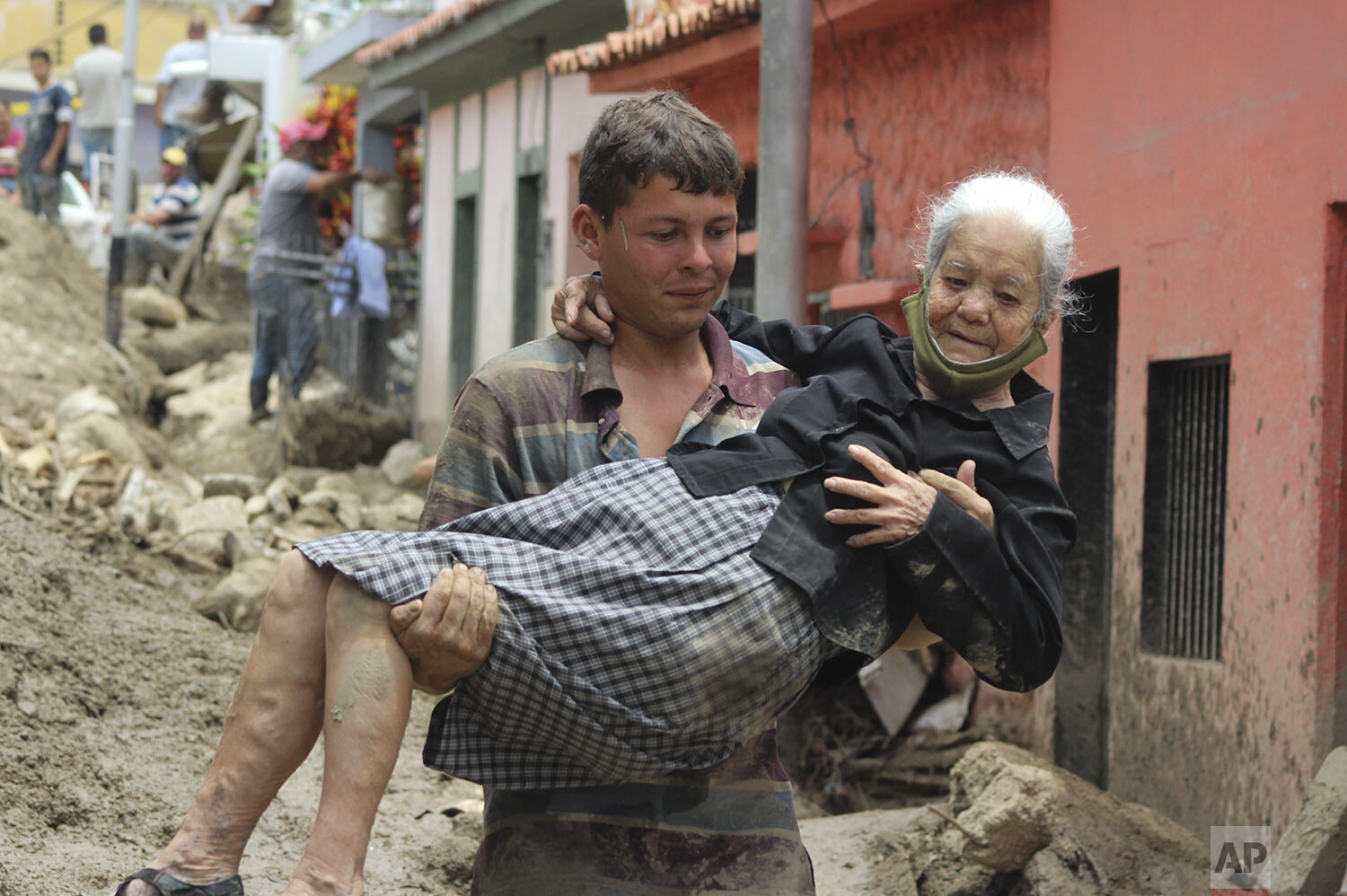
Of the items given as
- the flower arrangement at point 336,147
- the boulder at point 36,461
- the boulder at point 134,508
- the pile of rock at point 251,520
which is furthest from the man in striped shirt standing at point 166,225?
the boulder at point 134,508

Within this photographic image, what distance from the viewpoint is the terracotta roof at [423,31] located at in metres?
13.3

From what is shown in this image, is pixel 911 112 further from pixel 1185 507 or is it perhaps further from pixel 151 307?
pixel 151 307

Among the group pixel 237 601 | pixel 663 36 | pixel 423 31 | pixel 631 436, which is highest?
pixel 423 31

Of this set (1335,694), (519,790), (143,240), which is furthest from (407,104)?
(519,790)

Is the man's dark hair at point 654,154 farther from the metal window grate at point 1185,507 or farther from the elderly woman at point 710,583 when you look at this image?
the metal window grate at point 1185,507

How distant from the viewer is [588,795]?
→ 2.61m

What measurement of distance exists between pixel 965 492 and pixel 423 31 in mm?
12525

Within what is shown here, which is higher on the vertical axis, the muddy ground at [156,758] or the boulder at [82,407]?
the boulder at [82,407]

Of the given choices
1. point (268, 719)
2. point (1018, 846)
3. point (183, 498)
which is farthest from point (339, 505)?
point (268, 719)

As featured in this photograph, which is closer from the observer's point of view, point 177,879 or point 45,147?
point 177,879

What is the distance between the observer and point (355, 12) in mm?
16719

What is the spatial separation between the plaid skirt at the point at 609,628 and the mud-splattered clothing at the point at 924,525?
53 millimetres

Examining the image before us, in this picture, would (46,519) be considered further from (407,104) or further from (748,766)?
(407,104)

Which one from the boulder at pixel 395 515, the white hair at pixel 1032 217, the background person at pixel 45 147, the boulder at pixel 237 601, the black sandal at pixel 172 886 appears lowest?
the boulder at pixel 237 601
